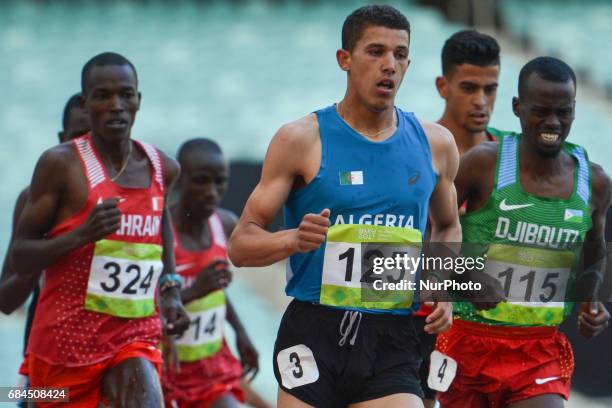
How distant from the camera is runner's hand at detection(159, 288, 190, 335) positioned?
19.6ft

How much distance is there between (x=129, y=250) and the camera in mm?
5750

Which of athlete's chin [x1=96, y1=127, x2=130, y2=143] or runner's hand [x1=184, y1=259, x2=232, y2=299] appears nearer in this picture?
athlete's chin [x1=96, y1=127, x2=130, y2=143]

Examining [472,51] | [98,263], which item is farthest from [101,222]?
[472,51]

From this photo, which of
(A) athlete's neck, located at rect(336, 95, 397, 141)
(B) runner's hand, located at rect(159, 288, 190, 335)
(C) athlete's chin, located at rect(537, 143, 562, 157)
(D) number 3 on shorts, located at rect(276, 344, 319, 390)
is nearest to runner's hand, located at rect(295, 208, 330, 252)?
(D) number 3 on shorts, located at rect(276, 344, 319, 390)

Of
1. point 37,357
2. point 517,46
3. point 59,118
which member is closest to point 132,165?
A: point 37,357

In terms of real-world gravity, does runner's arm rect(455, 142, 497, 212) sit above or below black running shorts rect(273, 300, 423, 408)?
above

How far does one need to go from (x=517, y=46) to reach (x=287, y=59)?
4.20 metres

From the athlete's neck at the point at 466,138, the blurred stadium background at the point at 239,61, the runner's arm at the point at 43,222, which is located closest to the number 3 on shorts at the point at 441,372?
the athlete's neck at the point at 466,138

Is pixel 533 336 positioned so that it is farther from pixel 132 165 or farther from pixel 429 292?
A: pixel 132 165

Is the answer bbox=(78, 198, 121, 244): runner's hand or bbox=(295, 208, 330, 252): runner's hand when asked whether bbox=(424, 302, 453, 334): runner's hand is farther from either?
bbox=(78, 198, 121, 244): runner's hand

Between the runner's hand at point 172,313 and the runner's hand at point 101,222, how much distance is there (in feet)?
2.55

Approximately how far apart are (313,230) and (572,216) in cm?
183

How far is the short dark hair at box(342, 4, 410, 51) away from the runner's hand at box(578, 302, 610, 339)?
1.71 meters

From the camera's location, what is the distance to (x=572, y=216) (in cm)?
551
